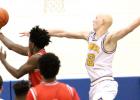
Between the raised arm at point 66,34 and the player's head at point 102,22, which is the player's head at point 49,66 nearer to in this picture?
the player's head at point 102,22

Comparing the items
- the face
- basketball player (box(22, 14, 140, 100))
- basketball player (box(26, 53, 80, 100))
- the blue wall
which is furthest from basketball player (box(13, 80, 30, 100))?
the blue wall

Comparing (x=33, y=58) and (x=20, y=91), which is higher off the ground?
(x=33, y=58)

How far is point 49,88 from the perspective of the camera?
3342 millimetres

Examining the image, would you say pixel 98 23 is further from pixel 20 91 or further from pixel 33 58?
pixel 20 91

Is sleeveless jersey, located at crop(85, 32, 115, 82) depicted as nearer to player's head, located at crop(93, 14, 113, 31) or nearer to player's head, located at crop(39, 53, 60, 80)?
player's head, located at crop(93, 14, 113, 31)

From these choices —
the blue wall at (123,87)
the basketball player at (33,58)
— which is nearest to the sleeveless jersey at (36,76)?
the basketball player at (33,58)

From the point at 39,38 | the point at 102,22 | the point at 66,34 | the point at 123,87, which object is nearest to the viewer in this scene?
the point at 39,38

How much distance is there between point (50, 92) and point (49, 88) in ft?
0.12

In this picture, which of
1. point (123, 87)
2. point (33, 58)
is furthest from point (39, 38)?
point (123, 87)

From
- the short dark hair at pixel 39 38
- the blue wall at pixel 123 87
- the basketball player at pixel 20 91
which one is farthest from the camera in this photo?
the blue wall at pixel 123 87

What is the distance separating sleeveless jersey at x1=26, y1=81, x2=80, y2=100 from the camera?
10.8 feet

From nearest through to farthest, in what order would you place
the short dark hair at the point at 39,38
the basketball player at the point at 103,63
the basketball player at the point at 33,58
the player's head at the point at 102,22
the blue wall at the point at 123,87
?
1. the basketball player at the point at 33,58
2. the short dark hair at the point at 39,38
3. the basketball player at the point at 103,63
4. the player's head at the point at 102,22
5. the blue wall at the point at 123,87

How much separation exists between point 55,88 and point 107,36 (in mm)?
1603

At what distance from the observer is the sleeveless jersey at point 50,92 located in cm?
330
